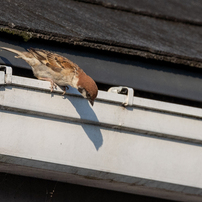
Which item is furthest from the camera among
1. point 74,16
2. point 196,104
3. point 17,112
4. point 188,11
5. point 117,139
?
point 188,11

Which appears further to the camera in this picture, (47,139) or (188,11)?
(188,11)

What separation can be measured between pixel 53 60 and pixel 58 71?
138mm

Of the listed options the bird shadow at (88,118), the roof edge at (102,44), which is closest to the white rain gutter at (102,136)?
the bird shadow at (88,118)

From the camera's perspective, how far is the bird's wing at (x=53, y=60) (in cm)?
208

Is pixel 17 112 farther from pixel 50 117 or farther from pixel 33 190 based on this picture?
pixel 33 190

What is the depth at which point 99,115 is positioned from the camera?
184 centimetres

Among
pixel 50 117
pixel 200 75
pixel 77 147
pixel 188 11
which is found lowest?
pixel 77 147

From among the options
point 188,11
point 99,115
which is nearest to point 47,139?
point 99,115

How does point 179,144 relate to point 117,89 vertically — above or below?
below

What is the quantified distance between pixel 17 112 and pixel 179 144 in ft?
3.37

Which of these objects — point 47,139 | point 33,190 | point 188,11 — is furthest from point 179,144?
point 188,11

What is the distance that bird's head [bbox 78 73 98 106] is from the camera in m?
1.82

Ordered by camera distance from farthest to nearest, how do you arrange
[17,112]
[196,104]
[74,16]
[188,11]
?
1. [188,11]
2. [196,104]
3. [74,16]
4. [17,112]

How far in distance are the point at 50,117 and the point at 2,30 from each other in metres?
0.58
